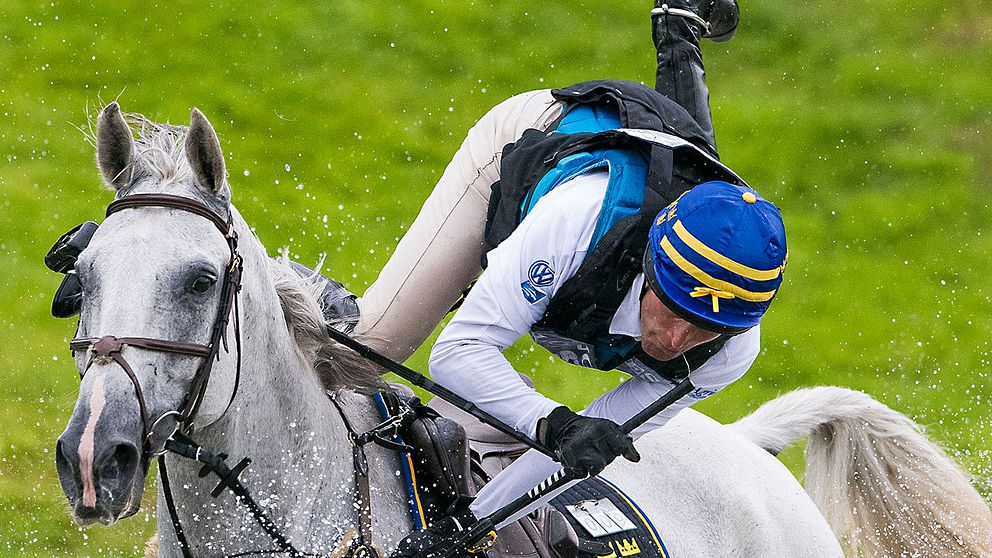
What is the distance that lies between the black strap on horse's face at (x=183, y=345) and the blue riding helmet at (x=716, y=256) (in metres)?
0.94

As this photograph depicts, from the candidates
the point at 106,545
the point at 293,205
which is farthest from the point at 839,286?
the point at 106,545

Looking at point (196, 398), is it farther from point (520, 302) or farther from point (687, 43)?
point (687, 43)

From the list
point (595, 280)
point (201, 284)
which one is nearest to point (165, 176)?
point (201, 284)

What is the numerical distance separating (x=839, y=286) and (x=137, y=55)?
5.73 metres

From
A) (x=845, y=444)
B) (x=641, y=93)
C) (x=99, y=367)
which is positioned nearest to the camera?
(x=99, y=367)

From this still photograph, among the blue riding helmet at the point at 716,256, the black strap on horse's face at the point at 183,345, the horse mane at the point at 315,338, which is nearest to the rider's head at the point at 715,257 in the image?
the blue riding helmet at the point at 716,256

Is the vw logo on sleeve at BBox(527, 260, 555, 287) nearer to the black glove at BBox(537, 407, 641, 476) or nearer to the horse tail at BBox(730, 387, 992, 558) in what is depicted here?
the black glove at BBox(537, 407, 641, 476)

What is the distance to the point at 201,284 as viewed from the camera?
231 centimetres

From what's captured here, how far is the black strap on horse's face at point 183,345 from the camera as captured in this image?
7.18 ft

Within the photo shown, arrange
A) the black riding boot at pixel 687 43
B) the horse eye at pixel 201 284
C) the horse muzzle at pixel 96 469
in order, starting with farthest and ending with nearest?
the black riding boot at pixel 687 43
the horse eye at pixel 201 284
the horse muzzle at pixel 96 469

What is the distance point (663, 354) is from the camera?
284 centimetres

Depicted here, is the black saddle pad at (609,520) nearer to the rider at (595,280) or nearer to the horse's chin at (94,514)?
the rider at (595,280)

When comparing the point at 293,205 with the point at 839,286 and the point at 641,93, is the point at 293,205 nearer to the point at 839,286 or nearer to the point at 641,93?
the point at 839,286

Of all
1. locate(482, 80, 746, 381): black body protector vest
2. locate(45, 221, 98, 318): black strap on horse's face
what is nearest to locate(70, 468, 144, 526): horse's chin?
locate(45, 221, 98, 318): black strap on horse's face
